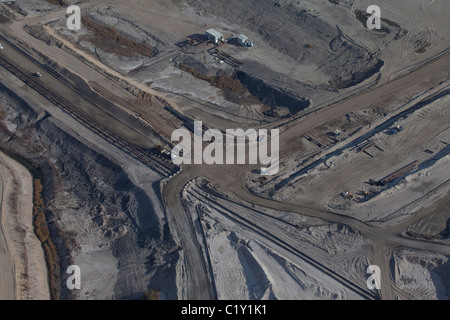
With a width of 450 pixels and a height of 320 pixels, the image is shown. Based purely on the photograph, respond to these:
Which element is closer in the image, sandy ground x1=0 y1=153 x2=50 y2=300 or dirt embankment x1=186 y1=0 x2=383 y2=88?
sandy ground x1=0 y1=153 x2=50 y2=300

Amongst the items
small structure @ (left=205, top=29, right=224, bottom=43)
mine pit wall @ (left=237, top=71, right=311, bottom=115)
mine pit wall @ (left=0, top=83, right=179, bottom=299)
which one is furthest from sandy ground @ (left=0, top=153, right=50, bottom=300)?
small structure @ (left=205, top=29, right=224, bottom=43)

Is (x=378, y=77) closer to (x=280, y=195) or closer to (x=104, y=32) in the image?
(x=280, y=195)

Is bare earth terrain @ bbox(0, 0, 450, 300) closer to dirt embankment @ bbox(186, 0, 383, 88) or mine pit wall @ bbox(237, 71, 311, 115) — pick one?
mine pit wall @ bbox(237, 71, 311, 115)

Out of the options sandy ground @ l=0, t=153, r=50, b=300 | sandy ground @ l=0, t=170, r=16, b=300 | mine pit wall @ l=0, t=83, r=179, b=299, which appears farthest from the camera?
mine pit wall @ l=0, t=83, r=179, b=299

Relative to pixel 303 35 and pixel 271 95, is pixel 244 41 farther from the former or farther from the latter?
pixel 271 95

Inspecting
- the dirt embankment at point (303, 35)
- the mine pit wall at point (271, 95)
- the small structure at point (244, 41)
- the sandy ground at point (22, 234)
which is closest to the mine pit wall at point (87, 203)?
the sandy ground at point (22, 234)

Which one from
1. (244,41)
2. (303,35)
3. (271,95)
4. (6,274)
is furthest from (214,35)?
(6,274)

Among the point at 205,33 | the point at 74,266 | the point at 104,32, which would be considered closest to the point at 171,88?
the point at 205,33
